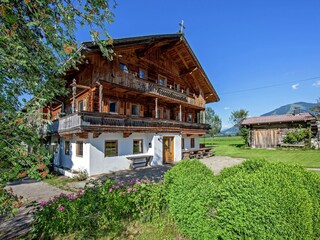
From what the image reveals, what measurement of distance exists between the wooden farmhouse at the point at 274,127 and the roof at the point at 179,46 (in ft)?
31.5

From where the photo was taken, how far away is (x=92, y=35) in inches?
137

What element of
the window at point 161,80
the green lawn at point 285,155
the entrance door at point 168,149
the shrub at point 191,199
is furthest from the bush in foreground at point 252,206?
the window at point 161,80

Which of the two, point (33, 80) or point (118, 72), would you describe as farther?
point (118, 72)

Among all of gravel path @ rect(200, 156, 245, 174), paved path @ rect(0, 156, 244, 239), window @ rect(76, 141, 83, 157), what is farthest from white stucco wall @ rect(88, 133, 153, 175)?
gravel path @ rect(200, 156, 245, 174)

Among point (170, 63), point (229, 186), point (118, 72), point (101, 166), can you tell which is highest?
point (170, 63)

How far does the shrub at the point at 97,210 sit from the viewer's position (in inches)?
171

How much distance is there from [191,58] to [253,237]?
66.8 feet

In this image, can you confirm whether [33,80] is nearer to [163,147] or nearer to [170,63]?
[163,147]

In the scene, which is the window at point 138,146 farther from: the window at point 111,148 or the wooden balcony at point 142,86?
the wooden balcony at point 142,86

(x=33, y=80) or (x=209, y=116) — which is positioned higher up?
(x=209, y=116)

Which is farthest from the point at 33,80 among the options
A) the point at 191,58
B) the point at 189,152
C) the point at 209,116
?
the point at 209,116

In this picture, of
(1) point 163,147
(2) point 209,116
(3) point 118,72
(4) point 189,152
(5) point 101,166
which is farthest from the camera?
(2) point 209,116

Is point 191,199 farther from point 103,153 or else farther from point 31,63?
point 103,153

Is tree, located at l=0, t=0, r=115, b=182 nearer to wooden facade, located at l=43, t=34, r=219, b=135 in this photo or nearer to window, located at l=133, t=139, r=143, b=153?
wooden facade, located at l=43, t=34, r=219, b=135
